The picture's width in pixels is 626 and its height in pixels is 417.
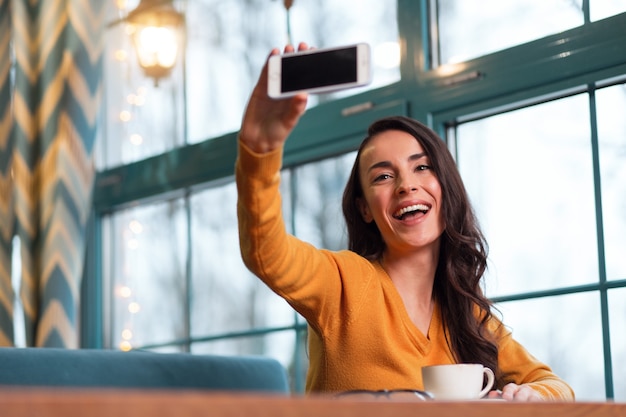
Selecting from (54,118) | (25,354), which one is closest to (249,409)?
(25,354)

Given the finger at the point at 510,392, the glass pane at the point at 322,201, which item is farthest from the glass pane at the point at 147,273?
the finger at the point at 510,392

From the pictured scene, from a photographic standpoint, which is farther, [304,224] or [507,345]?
[304,224]

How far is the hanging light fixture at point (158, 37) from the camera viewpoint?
317 cm

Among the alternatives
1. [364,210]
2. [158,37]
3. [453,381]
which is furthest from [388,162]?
[158,37]

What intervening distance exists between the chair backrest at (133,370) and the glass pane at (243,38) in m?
0.81

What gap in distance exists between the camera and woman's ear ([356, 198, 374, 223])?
70.9 inches

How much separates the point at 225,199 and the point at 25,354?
1304 millimetres

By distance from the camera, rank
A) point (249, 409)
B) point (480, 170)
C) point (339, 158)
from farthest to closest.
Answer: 1. point (339, 158)
2. point (480, 170)
3. point (249, 409)

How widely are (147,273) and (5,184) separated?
550 mm

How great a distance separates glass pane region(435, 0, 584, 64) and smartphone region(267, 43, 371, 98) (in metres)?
1.10

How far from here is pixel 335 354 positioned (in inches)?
62.9

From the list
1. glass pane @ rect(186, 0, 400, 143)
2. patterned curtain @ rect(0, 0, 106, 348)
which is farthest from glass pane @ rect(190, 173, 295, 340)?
patterned curtain @ rect(0, 0, 106, 348)

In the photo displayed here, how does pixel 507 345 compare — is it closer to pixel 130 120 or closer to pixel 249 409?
pixel 249 409

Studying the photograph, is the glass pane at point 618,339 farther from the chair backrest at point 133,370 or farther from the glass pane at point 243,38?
the glass pane at point 243,38
